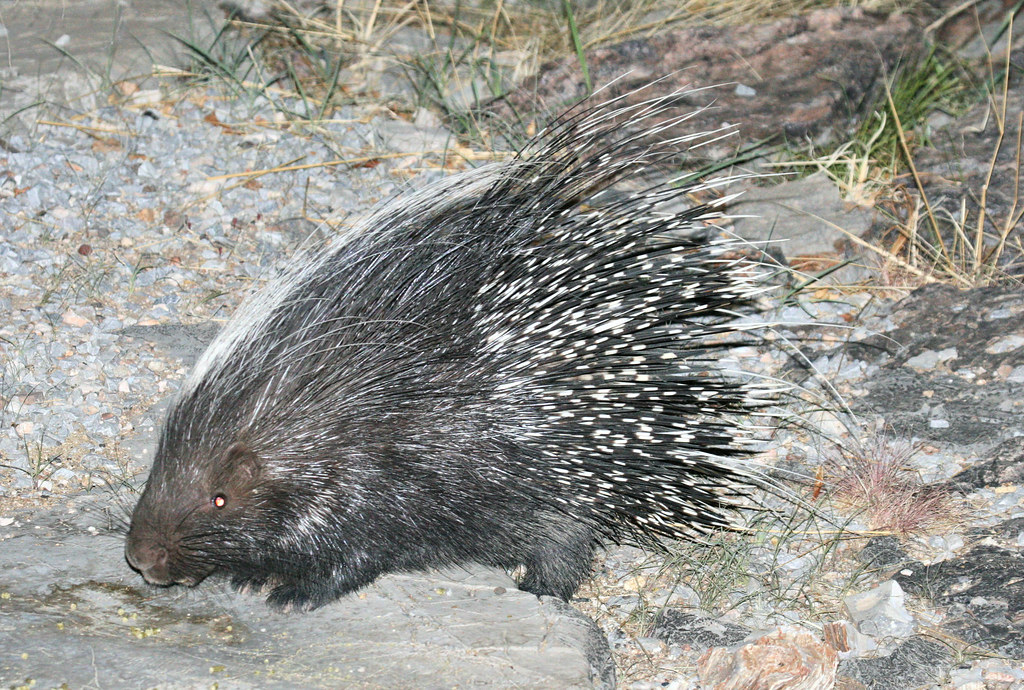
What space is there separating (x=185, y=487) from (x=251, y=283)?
54.8 inches

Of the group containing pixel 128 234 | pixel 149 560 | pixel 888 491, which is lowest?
pixel 888 491

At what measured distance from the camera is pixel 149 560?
2629 mm

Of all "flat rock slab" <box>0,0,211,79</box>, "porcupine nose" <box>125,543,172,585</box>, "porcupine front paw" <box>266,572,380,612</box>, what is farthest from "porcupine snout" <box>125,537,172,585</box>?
"flat rock slab" <box>0,0,211,79</box>

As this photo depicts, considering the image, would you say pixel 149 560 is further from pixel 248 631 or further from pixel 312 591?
pixel 312 591

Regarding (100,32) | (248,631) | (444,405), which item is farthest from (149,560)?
(100,32)

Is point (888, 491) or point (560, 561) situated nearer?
point (560, 561)

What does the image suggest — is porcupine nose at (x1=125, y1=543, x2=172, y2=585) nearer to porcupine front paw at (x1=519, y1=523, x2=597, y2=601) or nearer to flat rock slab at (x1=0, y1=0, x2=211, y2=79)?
porcupine front paw at (x1=519, y1=523, x2=597, y2=601)

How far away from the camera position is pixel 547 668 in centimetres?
249

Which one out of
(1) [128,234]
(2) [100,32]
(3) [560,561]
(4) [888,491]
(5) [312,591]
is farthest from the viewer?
(2) [100,32]

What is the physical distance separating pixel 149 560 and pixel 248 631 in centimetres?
32

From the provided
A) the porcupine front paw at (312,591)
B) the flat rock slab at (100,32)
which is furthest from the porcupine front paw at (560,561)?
the flat rock slab at (100,32)

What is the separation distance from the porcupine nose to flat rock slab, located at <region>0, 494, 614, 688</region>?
0.07m

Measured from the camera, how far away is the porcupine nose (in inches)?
103

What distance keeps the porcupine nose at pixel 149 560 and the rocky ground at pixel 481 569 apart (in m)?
0.07
